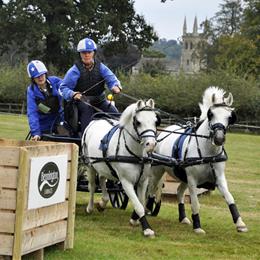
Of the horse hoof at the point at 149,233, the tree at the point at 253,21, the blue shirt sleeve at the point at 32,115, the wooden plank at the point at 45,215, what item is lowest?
the horse hoof at the point at 149,233

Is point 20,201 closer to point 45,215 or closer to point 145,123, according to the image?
point 45,215

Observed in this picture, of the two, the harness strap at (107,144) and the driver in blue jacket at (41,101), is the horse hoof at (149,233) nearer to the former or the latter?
the harness strap at (107,144)

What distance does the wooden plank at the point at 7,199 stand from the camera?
6922mm

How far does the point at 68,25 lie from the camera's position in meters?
55.1

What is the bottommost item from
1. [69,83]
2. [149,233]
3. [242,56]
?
[149,233]

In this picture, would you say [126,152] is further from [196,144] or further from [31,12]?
[31,12]

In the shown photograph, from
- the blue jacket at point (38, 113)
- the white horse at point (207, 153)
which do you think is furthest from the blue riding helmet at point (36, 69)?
the white horse at point (207, 153)

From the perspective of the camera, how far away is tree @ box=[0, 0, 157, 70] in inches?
2142

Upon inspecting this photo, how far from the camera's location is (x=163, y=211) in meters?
12.2

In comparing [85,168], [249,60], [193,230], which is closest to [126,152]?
[193,230]

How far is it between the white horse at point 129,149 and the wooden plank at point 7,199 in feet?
8.09

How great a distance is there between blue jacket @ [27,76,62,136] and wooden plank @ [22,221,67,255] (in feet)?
10.5

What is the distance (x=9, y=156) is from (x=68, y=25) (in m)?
49.0

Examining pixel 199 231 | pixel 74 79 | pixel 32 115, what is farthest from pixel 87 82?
pixel 199 231
